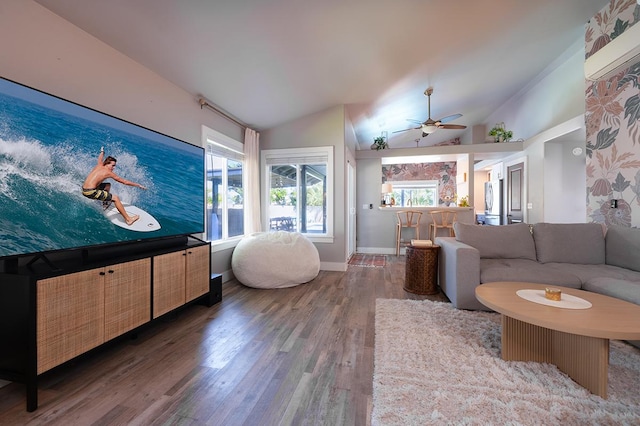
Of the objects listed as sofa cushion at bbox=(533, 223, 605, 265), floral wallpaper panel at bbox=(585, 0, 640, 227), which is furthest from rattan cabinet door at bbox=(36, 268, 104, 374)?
floral wallpaper panel at bbox=(585, 0, 640, 227)

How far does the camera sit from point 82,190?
185cm

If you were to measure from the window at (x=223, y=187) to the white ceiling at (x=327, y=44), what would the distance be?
0.52 metres

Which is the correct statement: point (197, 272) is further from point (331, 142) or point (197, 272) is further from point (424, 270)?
point (331, 142)

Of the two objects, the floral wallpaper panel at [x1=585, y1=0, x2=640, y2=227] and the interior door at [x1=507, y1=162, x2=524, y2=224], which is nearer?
the floral wallpaper panel at [x1=585, y1=0, x2=640, y2=227]

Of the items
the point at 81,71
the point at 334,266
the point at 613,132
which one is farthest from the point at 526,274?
the point at 81,71

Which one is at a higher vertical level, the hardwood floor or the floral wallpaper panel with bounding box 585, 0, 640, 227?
the floral wallpaper panel with bounding box 585, 0, 640, 227

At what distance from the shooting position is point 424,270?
3398 millimetres

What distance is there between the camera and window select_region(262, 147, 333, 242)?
4863 millimetres

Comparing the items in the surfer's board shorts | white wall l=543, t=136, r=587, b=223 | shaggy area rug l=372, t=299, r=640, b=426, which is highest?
white wall l=543, t=136, r=587, b=223

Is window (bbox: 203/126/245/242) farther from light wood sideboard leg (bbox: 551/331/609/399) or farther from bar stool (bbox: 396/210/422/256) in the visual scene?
light wood sideboard leg (bbox: 551/331/609/399)

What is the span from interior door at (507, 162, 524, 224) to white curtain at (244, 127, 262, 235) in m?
5.81

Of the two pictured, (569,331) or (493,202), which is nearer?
(569,331)

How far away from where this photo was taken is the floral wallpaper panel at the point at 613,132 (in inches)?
115

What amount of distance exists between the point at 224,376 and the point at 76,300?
1045mm
